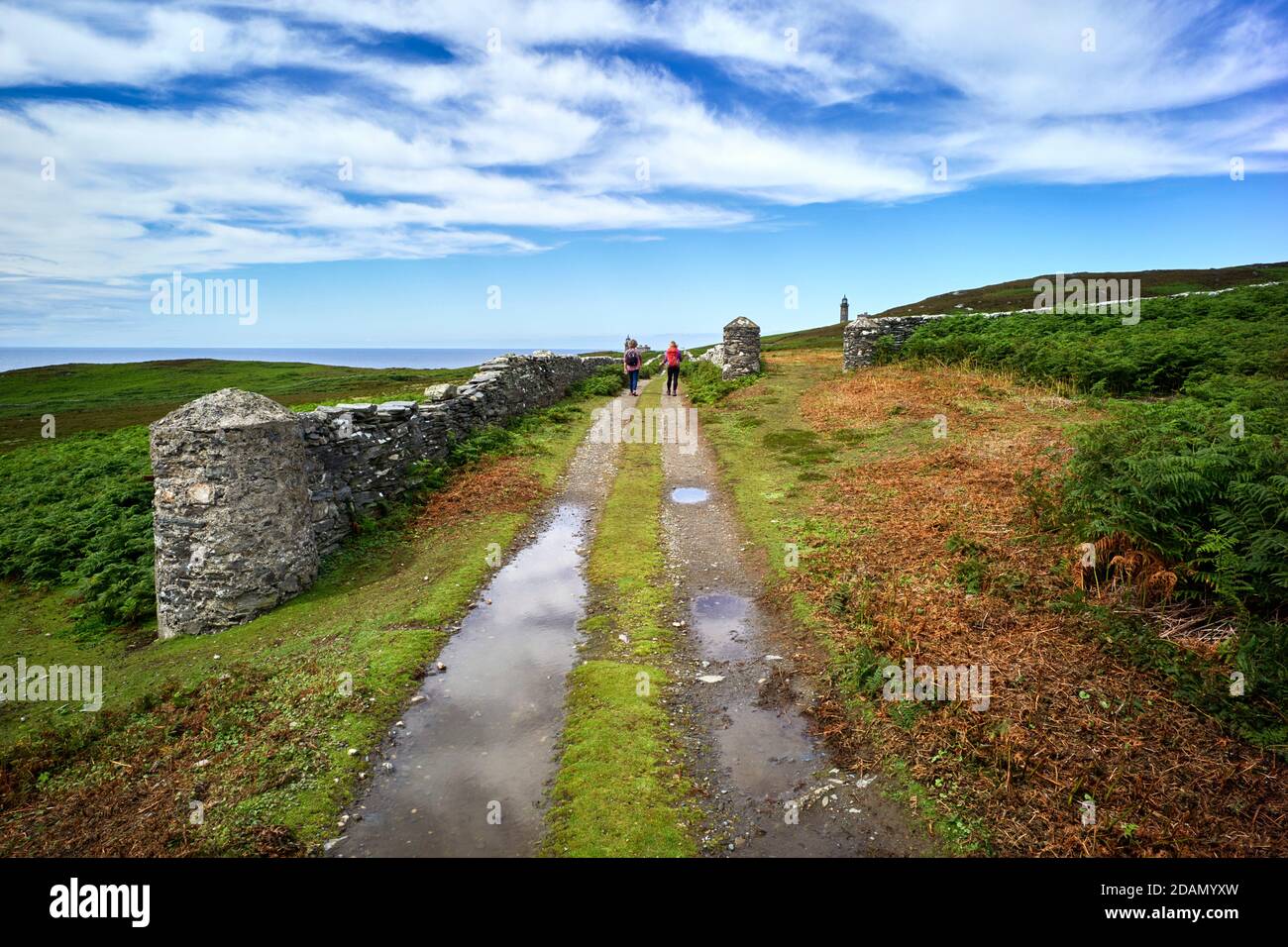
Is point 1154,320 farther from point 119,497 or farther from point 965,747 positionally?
point 119,497

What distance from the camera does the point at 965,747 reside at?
624 centimetres

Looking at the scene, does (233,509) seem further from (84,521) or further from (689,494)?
(689,494)

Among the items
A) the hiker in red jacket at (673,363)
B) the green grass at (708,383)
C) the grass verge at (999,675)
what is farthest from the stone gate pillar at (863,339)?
the grass verge at (999,675)

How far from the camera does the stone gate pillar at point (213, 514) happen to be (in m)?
10.5

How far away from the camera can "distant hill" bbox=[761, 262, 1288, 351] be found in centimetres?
6393

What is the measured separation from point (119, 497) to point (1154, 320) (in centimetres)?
3247

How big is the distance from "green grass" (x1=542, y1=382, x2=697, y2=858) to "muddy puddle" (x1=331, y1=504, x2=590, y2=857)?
270 millimetres

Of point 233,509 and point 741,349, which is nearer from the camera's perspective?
point 233,509

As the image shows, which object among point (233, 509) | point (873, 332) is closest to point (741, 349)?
point (873, 332)

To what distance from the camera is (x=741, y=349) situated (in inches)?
1380

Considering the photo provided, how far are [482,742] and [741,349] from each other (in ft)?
99.7
